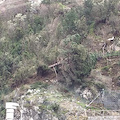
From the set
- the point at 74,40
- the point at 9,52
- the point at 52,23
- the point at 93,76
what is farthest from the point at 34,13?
the point at 93,76

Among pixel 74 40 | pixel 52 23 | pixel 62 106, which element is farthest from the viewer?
pixel 52 23

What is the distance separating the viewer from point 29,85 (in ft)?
57.2

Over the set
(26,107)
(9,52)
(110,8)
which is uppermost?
(110,8)

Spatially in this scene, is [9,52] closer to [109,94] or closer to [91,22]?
[91,22]

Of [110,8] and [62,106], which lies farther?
[110,8]

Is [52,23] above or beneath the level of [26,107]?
above

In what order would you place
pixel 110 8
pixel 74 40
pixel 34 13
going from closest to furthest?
pixel 74 40, pixel 110 8, pixel 34 13

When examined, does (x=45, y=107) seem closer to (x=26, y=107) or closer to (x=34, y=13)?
(x=26, y=107)

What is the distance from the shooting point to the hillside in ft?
53.0

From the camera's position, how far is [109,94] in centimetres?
1581

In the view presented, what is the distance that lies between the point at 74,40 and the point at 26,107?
5245 mm

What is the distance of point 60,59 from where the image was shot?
1764cm

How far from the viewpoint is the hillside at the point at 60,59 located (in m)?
16.2

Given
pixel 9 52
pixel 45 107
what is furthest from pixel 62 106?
pixel 9 52
